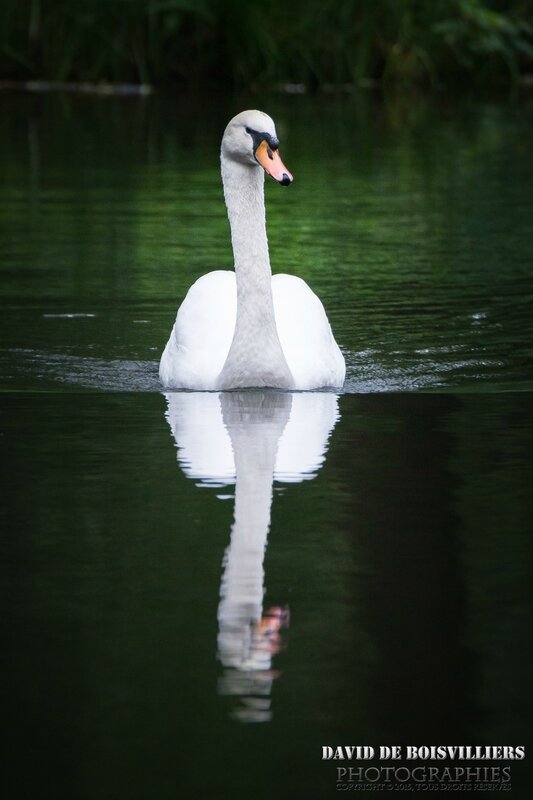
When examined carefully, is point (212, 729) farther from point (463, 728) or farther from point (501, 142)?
point (501, 142)

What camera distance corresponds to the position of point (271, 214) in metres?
14.0

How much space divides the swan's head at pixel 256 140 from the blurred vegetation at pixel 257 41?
18.3 metres

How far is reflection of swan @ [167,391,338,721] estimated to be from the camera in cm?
392

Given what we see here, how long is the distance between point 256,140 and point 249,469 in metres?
1.92

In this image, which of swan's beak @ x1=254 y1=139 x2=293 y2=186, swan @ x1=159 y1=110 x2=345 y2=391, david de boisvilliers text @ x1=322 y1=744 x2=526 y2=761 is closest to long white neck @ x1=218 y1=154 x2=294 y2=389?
swan @ x1=159 y1=110 x2=345 y2=391

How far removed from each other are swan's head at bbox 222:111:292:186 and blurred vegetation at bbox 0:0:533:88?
60.0 feet

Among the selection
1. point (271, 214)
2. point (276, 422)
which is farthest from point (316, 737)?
point (271, 214)

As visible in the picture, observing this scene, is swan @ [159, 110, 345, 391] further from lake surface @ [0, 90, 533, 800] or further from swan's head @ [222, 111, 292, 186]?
lake surface @ [0, 90, 533, 800]

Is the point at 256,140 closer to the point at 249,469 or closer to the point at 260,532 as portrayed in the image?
the point at 249,469

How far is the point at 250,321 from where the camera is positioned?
7.32m

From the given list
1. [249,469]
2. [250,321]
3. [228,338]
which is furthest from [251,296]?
[249,469]

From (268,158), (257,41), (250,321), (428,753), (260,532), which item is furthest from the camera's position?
(257,41)

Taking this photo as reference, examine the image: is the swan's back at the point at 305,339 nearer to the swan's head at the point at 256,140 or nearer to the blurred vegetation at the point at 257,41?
the swan's head at the point at 256,140

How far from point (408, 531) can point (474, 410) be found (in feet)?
6.59
